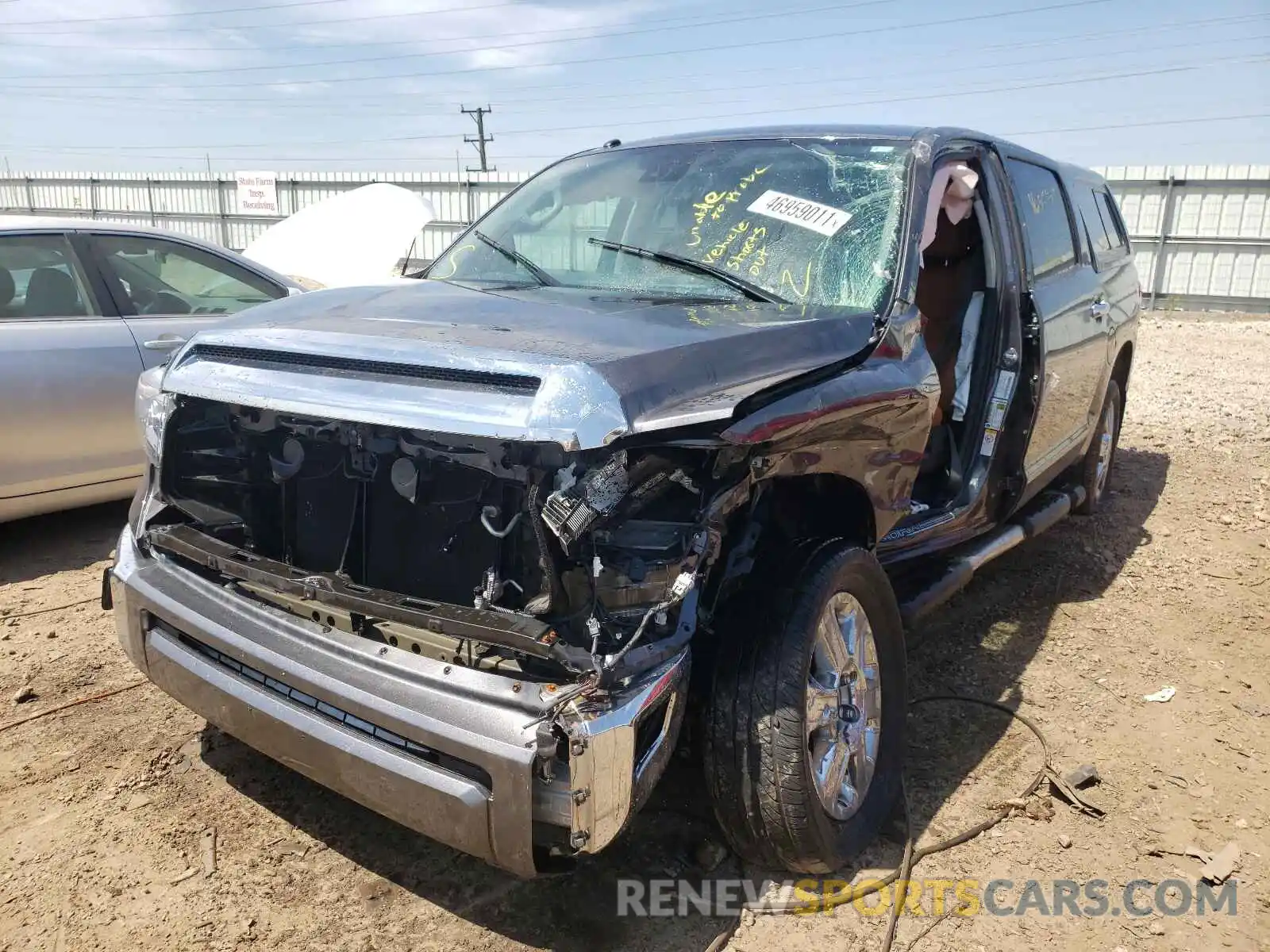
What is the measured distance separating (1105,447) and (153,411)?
5.38 meters

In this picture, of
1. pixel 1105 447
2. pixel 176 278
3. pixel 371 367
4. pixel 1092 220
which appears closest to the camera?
pixel 371 367

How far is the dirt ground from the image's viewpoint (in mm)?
2406

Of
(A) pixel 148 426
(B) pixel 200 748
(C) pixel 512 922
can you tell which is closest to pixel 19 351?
(A) pixel 148 426

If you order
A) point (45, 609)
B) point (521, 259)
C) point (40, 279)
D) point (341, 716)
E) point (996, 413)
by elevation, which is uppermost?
point (521, 259)

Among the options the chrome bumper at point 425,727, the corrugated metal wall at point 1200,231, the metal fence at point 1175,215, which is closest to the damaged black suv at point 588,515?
the chrome bumper at point 425,727

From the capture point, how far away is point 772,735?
2328 millimetres

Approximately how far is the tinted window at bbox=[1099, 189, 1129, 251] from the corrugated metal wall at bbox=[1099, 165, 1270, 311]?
12115mm

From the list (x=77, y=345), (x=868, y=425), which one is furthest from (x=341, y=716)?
(x=77, y=345)

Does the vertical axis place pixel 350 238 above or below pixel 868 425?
above

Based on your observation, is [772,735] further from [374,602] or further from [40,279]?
[40,279]

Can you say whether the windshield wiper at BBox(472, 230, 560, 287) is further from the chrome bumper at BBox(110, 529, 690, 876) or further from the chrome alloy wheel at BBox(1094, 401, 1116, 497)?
the chrome alloy wheel at BBox(1094, 401, 1116, 497)

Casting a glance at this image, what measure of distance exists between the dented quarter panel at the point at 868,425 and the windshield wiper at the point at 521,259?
115cm

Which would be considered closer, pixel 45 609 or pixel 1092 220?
pixel 45 609

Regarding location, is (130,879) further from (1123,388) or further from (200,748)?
(1123,388)
